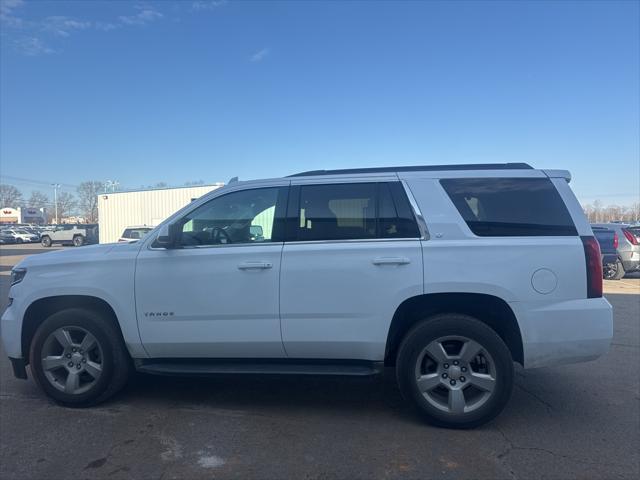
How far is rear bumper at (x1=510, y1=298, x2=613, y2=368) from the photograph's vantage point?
11.7 ft

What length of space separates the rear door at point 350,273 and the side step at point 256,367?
3.6 inches

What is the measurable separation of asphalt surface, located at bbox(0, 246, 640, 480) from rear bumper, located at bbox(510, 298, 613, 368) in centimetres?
65

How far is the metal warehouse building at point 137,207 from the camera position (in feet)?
82.9

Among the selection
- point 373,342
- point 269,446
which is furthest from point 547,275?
point 269,446

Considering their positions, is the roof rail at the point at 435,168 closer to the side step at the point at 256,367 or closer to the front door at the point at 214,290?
the front door at the point at 214,290

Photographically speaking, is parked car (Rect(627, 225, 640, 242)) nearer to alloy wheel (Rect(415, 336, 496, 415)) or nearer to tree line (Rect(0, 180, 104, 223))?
alloy wheel (Rect(415, 336, 496, 415))

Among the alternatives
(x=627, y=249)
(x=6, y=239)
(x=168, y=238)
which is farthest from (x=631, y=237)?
(x=6, y=239)

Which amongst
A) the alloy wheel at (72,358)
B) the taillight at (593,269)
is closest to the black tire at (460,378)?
the taillight at (593,269)

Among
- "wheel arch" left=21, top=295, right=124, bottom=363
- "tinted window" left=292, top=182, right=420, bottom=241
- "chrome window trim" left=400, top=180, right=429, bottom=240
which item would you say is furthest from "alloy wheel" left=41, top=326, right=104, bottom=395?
"chrome window trim" left=400, top=180, right=429, bottom=240

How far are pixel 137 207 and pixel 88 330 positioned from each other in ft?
79.6

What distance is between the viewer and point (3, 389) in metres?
4.66

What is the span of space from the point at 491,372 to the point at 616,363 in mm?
2880

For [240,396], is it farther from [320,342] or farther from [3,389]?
[3,389]

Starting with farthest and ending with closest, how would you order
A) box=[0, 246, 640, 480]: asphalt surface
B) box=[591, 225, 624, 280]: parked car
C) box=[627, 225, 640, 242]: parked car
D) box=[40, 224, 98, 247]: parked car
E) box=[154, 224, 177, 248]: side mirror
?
box=[40, 224, 98, 247]: parked car → box=[627, 225, 640, 242]: parked car → box=[591, 225, 624, 280]: parked car → box=[154, 224, 177, 248]: side mirror → box=[0, 246, 640, 480]: asphalt surface
